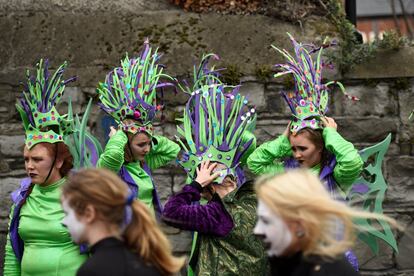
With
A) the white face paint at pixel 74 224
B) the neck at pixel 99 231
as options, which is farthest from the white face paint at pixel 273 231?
the white face paint at pixel 74 224

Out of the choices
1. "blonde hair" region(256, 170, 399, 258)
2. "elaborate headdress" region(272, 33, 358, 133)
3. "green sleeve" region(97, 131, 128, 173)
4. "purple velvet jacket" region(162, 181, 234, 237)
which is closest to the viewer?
"blonde hair" region(256, 170, 399, 258)

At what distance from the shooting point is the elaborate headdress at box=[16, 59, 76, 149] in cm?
449

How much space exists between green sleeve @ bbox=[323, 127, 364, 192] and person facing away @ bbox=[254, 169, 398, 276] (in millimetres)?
1523

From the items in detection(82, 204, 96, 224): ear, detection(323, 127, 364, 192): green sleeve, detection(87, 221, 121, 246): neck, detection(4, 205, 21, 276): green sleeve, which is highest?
detection(323, 127, 364, 192): green sleeve

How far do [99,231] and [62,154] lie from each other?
5.72 feet

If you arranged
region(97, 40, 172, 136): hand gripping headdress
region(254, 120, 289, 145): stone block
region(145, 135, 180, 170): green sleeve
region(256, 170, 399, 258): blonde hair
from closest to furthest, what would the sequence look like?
region(256, 170, 399, 258): blonde hair, region(97, 40, 172, 136): hand gripping headdress, region(145, 135, 180, 170): green sleeve, region(254, 120, 289, 145): stone block

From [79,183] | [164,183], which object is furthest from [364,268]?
[79,183]

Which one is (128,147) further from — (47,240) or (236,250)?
(236,250)

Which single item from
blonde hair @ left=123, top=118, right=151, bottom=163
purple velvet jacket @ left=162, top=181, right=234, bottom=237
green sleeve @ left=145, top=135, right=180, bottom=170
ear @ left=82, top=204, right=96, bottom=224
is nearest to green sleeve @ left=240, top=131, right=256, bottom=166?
green sleeve @ left=145, top=135, right=180, bottom=170

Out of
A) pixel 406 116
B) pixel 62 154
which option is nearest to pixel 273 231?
pixel 62 154

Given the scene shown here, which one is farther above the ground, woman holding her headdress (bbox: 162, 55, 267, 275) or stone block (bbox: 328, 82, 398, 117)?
stone block (bbox: 328, 82, 398, 117)

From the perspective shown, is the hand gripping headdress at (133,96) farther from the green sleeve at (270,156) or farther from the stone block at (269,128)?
the stone block at (269,128)

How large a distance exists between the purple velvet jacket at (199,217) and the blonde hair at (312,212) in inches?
44.6

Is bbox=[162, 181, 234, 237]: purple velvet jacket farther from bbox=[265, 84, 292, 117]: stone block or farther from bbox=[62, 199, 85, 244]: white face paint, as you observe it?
bbox=[265, 84, 292, 117]: stone block
